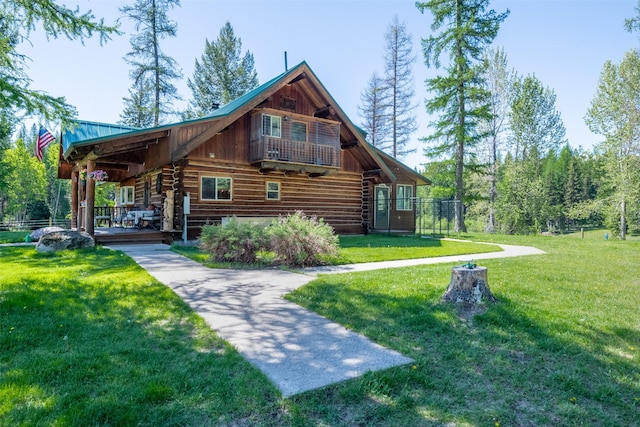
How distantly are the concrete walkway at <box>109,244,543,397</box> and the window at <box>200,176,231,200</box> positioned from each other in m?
7.32

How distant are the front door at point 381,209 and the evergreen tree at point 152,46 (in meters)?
16.3

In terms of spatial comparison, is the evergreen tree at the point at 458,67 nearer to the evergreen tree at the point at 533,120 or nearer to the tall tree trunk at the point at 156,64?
the evergreen tree at the point at 533,120

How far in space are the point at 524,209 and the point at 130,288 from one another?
26.9 metres

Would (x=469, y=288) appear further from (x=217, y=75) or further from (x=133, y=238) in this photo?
(x=217, y=75)

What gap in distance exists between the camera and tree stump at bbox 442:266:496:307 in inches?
187

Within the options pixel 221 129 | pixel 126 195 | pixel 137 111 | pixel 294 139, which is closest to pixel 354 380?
pixel 221 129

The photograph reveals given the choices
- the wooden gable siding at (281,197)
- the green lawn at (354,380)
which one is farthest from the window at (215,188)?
the green lawn at (354,380)

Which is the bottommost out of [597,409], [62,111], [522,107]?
[597,409]

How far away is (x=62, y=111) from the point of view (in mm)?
7305

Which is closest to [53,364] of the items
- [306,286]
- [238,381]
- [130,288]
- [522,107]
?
[238,381]

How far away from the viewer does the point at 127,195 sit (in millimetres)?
21234

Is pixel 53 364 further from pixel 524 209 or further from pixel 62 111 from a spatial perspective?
pixel 524 209

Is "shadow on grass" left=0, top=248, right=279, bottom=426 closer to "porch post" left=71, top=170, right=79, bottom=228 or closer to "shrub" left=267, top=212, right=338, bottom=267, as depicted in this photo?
"shrub" left=267, top=212, right=338, bottom=267

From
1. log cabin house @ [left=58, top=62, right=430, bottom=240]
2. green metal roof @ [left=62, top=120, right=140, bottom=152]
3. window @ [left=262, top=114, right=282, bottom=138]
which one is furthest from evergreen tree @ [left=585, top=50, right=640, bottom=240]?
green metal roof @ [left=62, top=120, right=140, bottom=152]
